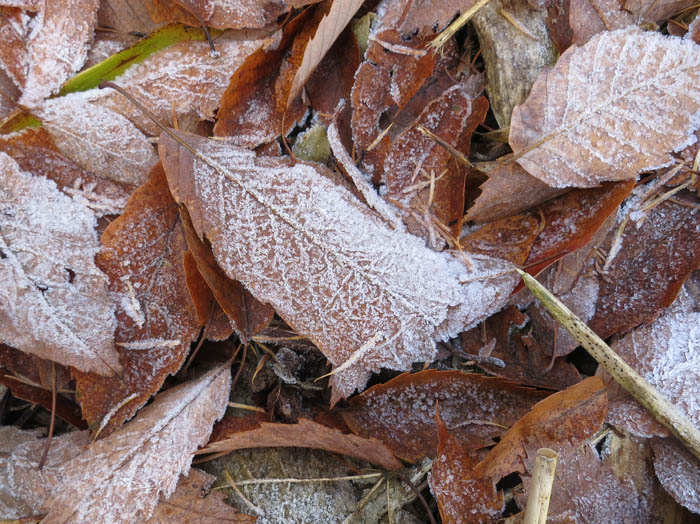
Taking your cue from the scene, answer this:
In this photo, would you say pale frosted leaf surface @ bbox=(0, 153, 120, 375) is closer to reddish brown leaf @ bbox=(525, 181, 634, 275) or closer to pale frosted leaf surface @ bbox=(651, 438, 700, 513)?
reddish brown leaf @ bbox=(525, 181, 634, 275)

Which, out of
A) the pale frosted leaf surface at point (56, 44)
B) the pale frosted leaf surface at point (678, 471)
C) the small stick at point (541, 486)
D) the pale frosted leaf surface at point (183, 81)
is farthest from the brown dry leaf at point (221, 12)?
the pale frosted leaf surface at point (678, 471)

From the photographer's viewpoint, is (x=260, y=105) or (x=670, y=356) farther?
(x=260, y=105)

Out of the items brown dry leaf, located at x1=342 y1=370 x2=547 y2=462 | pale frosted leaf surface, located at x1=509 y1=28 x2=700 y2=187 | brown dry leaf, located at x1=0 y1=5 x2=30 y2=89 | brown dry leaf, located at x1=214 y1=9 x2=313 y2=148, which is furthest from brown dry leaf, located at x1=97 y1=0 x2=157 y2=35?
brown dry leaf, located at x1=342 y1=370 x2=547 y2=462

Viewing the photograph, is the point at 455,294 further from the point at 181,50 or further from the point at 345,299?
the point at 181,50

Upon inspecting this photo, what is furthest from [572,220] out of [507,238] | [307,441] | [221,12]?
[221,12]

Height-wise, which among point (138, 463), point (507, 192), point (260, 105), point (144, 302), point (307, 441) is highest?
point (260, 105)

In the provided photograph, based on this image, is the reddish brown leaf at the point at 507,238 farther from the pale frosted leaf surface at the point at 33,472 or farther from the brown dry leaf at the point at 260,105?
the pale frosted leaf surface at the point at 33,472

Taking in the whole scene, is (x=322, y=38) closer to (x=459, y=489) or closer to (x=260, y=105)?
(x=260, y=105)
